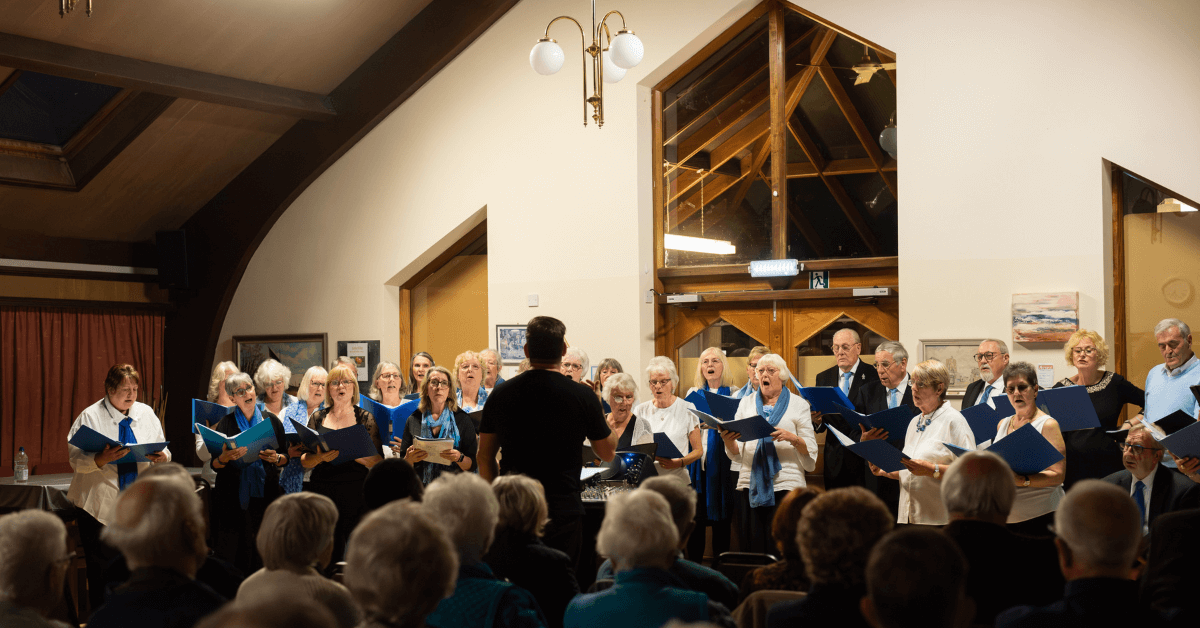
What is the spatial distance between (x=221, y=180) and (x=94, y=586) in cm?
532

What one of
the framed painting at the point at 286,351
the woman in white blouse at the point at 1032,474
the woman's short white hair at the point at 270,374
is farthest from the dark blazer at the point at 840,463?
the framed painting at the point at 286,351

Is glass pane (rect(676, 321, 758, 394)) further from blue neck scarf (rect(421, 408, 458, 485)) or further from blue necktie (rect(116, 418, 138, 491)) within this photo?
blue necktie (rect(116, 418, 138, 491))

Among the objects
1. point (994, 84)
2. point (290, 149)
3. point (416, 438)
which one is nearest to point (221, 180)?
point (290, 149)

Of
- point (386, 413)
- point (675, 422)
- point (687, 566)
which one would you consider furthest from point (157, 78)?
point (687, 566)

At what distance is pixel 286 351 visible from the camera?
9.15m

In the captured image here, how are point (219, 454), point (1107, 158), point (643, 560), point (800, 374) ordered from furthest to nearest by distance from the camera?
1. point (800, 374)
2. point (1107, 158)
3. point (219, 454)
4. point (643, 560)

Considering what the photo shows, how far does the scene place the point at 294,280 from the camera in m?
9.17

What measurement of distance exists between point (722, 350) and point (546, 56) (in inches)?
122

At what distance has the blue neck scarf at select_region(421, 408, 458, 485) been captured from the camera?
16.4 feet

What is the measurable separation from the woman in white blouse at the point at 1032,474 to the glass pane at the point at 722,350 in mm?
3379

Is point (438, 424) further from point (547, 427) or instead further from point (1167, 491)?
point (1167, 491)

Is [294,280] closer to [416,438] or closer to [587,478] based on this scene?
[416,438]

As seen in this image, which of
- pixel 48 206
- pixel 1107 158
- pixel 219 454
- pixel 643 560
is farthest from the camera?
pixel 48 206

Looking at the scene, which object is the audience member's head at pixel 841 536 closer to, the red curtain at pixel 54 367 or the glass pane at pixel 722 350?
the glass pane at pixel 722 350
